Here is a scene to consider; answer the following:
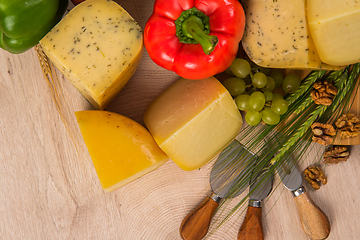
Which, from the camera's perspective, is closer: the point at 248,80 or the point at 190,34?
the point at 190,34

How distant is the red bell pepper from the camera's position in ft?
2.85

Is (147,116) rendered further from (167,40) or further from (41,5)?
(41,5)

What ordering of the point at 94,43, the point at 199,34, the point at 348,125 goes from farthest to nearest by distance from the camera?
the point at 348,125 < the point at 94,43 < the point at 199,34

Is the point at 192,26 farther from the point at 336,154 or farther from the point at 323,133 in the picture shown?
the point at 336,154

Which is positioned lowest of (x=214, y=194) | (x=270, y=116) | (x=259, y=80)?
(x=214, y=194)

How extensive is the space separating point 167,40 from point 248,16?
0.34m

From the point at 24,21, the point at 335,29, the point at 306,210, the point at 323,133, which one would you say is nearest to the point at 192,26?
the point at 335,29

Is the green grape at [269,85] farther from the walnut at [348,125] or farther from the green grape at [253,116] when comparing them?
the walnut at [348,125]

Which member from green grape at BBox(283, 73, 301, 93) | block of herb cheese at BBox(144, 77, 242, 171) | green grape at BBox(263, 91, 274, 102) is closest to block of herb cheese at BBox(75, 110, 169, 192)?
block of herb cheese at BBox(144, 77, 242, 171)

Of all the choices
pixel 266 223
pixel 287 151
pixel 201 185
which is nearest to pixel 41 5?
pixel 201 185

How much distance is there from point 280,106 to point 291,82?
0.13 m

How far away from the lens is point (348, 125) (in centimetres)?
102

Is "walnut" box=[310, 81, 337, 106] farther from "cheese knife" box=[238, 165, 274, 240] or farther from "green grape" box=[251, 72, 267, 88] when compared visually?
"cheese knife" box=[238, 165, 274, 240]

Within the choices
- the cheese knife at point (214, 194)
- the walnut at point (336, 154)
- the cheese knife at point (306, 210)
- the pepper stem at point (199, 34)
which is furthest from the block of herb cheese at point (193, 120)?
the walnut at point (336, 154)
